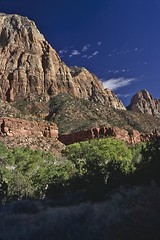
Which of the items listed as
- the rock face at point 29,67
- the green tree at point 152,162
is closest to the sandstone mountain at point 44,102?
the rock face at point 29,67

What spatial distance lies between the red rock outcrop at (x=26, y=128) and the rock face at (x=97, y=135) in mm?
3687

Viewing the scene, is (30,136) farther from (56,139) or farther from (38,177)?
(38,177)

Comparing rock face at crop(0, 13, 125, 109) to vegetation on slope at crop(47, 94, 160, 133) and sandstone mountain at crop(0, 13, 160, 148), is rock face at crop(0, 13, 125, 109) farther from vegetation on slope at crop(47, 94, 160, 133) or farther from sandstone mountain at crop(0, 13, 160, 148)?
vegetation on slope at crop(47, 94, 160, 133)

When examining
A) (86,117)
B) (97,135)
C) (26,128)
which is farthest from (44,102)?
(97,135)

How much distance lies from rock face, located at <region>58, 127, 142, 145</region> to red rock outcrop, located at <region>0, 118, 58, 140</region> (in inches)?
145

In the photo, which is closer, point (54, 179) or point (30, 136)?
point (54, 179)

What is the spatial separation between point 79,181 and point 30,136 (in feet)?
236

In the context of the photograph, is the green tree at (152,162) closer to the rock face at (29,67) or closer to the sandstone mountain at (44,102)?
the sandstone mountain at (44,102)

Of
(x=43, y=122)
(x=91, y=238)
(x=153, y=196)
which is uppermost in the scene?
(x=43, y=122)

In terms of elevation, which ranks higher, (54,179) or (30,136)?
(30,136)

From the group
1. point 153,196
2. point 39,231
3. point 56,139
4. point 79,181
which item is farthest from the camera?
point 56,139

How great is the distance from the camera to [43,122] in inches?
4242

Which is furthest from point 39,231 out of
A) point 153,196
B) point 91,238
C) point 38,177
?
point 38,177

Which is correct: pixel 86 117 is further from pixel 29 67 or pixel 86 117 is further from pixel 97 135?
pixel 29 67
